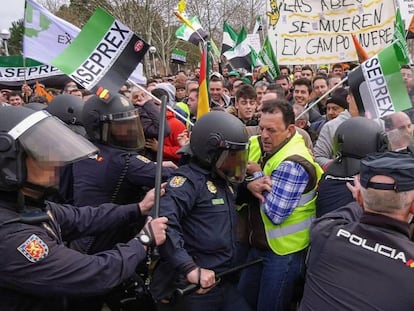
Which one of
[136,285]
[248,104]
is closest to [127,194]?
[136,285]

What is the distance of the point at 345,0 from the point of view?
20.3 feet

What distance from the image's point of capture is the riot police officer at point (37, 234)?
6.94 ft

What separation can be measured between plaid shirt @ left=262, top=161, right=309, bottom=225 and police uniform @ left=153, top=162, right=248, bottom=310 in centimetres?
32

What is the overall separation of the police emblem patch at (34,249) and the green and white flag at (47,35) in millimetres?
2597

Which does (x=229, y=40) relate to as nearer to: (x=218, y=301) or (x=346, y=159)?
(x=346, y=159)

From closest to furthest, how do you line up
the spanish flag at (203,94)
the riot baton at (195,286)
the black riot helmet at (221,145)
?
the riot baton at (195,286) < the black riot helmet at (221,145) < the spanish flag at (203,94)

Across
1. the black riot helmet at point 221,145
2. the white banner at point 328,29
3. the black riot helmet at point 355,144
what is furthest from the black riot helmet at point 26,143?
the white banner at point 328,29

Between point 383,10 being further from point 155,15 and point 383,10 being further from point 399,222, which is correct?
point 155,15

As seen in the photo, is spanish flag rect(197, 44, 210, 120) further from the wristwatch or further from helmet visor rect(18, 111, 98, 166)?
helmet visor rect(18, 111, 98, 166)

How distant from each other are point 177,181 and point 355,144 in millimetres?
1273

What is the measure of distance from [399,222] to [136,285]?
2301 millimetres

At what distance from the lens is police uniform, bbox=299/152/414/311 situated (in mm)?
2135

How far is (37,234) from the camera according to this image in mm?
2191

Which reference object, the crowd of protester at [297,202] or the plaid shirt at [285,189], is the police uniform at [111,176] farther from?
the plaid shirt at [285,189]
